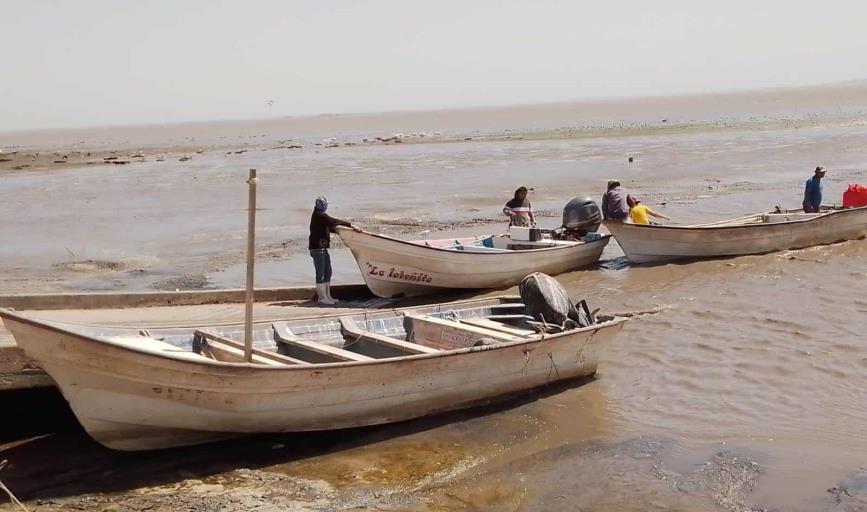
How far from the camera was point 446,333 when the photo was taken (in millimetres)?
9312

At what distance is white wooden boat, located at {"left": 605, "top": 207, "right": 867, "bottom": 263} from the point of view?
1491cm

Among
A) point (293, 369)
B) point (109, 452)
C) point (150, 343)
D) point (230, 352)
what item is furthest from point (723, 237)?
point (109, 452)

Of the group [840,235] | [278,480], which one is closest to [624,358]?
[278,480]

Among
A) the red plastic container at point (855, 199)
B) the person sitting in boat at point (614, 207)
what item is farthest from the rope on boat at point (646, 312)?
the red plastic container at point (855, 199)

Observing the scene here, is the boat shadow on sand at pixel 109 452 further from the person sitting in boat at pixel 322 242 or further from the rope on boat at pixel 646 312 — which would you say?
the person sitting in boat at pixel 322 242

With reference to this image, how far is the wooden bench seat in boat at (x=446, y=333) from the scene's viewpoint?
9.02 metres

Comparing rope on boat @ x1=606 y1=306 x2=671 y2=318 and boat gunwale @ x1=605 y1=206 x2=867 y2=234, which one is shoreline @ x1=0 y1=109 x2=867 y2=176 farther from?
rope on boat @ x1=606 y1=306 x2=671 y2=318

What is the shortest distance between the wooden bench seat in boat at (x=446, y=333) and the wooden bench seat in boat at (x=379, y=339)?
0.33 meters

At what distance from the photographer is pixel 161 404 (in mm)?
6957

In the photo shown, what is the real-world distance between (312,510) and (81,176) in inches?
1301

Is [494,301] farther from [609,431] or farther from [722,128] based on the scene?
[722,128]

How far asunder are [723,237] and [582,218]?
240 centimetres

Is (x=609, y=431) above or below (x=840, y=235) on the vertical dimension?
below

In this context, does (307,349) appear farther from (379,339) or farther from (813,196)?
(813,196)
